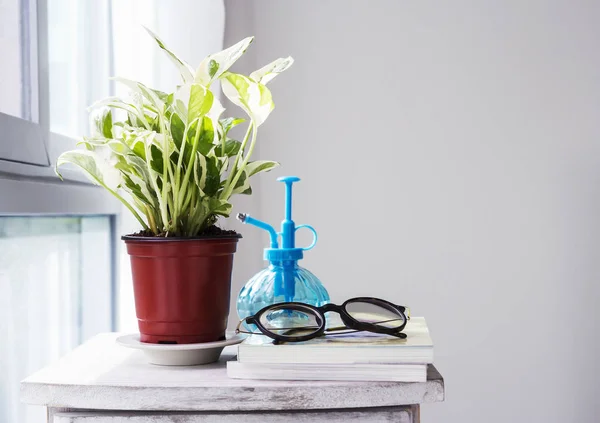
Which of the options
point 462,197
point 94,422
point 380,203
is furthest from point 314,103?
point 94,422

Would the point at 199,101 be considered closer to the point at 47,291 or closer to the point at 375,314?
the point at 375,314

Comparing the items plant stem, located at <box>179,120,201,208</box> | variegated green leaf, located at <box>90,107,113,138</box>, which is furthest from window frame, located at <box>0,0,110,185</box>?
plant stem, located at <box>179,120,201,208</box>

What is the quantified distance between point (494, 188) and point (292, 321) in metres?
0.98

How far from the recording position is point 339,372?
0.69 metres

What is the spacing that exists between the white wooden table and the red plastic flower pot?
0.08 m

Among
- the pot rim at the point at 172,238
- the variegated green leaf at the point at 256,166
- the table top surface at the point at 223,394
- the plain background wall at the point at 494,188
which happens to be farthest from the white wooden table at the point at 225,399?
the plain background wall at the point at 494,188

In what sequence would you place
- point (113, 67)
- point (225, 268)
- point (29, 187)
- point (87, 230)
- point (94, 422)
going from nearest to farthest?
point (94, 422), point (225, 268), point (29, 187), point (87, 230), point (113, 67)

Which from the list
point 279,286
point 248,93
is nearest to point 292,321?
point 279,286

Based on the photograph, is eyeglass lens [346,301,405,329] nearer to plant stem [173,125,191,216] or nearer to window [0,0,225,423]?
plant stem [173,125,191,216]

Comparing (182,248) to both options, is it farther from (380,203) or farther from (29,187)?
(380,203)

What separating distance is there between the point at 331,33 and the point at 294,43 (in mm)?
94

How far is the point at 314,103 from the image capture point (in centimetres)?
166

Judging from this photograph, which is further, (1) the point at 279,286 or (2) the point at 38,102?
(2) the point at 38,102

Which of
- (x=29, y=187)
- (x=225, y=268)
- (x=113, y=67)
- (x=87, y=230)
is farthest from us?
(x=113, y=67)
